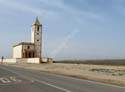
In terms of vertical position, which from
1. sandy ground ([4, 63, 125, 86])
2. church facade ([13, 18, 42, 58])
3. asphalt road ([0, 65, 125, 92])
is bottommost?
asphalt road ([0, 65, 125, 92])

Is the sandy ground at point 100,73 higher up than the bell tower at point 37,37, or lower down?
lower down

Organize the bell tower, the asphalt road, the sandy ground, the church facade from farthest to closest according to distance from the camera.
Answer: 1. the bell tower
2. the church facade
3. the sandy ground
4. the asphalt road

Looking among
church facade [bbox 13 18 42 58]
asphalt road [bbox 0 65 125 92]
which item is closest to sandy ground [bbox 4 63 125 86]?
asphalt road [bbox 0 65 125 92]

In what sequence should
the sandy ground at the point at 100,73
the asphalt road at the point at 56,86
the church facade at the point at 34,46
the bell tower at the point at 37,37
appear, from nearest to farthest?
the asphalt road at the point at 56,86 → the sandy ground at the point at 100,73 → the church facade at the point at 34,46 → the bell tower at the point at 37,37

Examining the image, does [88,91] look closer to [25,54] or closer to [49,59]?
[49,59]

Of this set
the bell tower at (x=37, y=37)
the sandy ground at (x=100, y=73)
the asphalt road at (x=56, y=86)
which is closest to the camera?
the asphalt road at (x=56, y=86)

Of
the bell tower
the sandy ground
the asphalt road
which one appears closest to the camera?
the asphalt road

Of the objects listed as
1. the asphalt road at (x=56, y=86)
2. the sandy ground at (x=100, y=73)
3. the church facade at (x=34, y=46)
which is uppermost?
the church facade at (x=34, y=46)

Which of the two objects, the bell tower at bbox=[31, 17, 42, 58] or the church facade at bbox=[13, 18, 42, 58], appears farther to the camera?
the bell tower at bbox=[31, 17, 42, 58]

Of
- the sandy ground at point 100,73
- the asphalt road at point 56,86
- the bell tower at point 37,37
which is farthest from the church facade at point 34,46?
the asphalt road at point 56,86

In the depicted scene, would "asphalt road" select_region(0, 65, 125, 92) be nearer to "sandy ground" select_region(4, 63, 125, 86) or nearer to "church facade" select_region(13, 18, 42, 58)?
"sandy ground" select_region(4, 63, 125, 86)

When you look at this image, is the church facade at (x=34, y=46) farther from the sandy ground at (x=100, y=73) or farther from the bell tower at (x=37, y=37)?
the sandy ground at (x=100, y=73)

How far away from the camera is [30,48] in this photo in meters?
109

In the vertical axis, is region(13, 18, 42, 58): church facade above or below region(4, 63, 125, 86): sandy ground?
above
